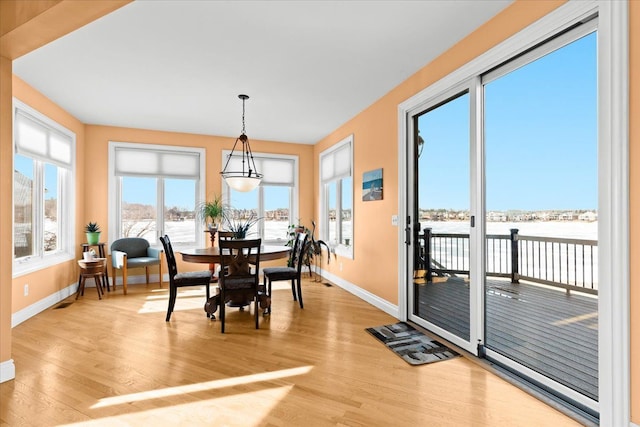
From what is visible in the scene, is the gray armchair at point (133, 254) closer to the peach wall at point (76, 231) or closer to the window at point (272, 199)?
the peach wall at point (76, 231)

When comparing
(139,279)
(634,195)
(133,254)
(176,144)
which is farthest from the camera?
(176,144)

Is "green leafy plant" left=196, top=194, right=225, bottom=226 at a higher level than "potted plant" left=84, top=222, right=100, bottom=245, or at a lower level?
higher

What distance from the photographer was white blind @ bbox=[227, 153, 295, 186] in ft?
21.1

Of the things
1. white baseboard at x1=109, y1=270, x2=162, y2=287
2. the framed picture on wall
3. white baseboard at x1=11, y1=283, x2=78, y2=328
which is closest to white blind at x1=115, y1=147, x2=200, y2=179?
white baseboard at x1=109, y1=270, x2=162, y2=287

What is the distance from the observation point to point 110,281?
217 inches

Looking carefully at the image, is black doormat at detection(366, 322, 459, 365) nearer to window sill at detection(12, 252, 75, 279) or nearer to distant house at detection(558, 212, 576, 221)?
distant house at detection(558, 212, 576, 221)

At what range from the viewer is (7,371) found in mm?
2389

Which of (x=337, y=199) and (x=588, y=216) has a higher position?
(x=337, y=199)

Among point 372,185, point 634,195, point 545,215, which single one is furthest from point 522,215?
point 372,185

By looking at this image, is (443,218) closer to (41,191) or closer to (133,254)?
(133,254)

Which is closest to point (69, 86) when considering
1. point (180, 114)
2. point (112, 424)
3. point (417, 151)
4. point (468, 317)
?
point (180, 114)

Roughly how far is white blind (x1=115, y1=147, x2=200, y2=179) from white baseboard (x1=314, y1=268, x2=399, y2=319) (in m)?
3.09

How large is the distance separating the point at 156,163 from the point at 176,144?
483 millimetres

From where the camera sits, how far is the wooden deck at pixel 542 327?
88.1 inches
